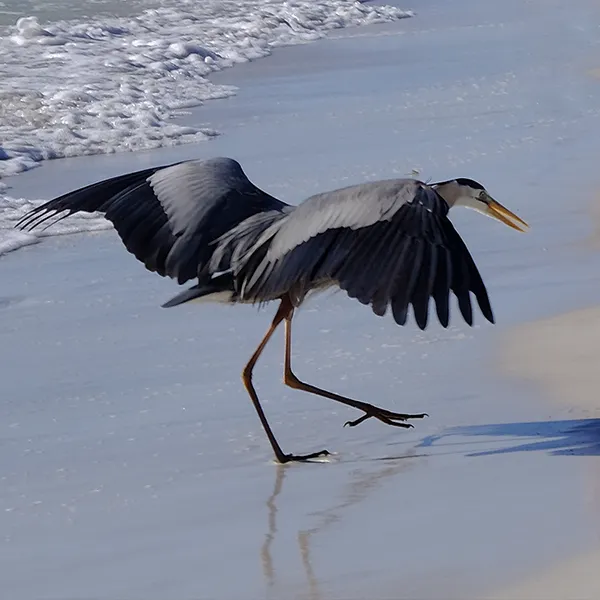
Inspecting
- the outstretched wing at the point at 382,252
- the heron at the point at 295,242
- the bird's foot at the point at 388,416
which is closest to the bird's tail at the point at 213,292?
the heron at the point at 295,242

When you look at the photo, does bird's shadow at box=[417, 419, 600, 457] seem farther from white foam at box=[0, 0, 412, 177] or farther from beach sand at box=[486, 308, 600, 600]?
white foam at box=[0, 0, 412, 177]

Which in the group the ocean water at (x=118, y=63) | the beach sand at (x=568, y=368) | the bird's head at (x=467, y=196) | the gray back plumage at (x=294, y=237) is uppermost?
the gray back plumage at (x=294, y=237)

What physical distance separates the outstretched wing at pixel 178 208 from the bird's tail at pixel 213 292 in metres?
0.06

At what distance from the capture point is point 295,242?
4578mm

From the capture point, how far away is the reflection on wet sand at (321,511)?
3.79m

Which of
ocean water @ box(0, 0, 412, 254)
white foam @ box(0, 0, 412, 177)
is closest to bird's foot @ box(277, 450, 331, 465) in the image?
ocean water @ box(0, 0, 412, 254)

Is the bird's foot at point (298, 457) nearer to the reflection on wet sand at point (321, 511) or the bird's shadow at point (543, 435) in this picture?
the reflection on wet sand at point (321, 511)

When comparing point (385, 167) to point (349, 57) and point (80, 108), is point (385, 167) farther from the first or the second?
point (349, 57)

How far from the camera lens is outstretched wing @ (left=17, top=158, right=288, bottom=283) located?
516cm

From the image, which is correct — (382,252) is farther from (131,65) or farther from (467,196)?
(131,65)

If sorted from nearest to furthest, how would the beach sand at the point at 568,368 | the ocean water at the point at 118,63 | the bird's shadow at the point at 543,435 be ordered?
the beach sand at the point at 568,368, the bird's shadow at the point at 543,435, the ocean water at the point at 118,63

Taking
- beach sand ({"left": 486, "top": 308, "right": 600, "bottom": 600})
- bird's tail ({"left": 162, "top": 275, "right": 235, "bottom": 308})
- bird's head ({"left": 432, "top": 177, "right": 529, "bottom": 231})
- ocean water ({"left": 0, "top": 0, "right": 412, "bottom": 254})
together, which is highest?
bird's head ({"left": 432, "top": 177, "right": 529, "bottom": 231})

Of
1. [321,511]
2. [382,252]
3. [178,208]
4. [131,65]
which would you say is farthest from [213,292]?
[131,65]

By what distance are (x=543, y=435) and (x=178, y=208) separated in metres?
1.48
